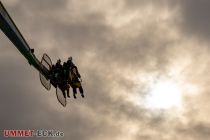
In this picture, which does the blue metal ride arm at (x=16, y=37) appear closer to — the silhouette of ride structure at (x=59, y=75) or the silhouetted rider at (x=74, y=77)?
the silhouette of ride structure at (x=59, y=75)

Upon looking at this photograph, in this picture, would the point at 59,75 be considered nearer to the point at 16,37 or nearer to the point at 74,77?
the point at 74,77

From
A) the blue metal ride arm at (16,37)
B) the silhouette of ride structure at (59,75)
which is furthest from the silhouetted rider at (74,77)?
the blue metal ride arm at (16,37)

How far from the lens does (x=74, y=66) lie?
5406 centimetres

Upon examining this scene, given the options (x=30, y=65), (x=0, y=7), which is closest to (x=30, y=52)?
(x=30, y=65)

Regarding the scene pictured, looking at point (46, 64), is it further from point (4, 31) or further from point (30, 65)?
point (4, 31)

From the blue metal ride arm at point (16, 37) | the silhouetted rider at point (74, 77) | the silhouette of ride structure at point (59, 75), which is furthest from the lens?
the silhouetted rider at point (74, 77)

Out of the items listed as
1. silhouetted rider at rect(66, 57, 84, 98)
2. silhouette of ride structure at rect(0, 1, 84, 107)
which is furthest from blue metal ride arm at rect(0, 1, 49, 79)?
silhouetted rider at rect(66, 57, 84, 98)

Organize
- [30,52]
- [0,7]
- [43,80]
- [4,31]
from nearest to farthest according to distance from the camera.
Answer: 1. [0,7]
2. [4,31]
3. [30,52]
4. [43,80]

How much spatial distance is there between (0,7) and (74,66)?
56.0 ft

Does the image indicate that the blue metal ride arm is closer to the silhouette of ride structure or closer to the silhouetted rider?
the silhouette of ride structure

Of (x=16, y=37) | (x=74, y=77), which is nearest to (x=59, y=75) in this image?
(x=74, y=77)

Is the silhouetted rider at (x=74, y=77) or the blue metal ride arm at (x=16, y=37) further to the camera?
the silhouetted rider at (x=74, y=77)

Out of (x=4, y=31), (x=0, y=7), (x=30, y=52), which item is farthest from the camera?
(x=30, y=52)

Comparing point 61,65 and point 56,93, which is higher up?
point 61,65
